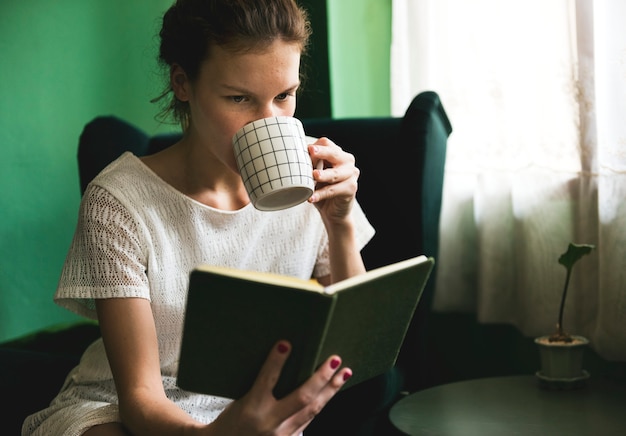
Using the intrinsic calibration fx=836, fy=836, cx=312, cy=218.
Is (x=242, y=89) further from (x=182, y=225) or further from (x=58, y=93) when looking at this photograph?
(x=58, y=93)

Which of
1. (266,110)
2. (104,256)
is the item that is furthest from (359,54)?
(104,256)

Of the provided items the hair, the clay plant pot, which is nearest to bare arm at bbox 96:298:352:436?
the hair

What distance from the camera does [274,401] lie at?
3.21ft

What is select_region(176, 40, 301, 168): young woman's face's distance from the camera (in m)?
1.21

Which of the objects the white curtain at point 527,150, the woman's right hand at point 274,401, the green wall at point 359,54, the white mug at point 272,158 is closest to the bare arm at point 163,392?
the woman's right hand at point 274,401

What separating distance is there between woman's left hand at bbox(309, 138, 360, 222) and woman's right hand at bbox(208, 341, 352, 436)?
0.32 meters

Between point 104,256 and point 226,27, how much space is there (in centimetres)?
39

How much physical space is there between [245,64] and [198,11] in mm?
152

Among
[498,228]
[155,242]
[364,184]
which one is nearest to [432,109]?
[364,184]

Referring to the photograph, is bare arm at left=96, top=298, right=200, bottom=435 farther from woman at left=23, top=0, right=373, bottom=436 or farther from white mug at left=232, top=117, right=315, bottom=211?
white mug at left=232, top=117, right=315, bottom=211

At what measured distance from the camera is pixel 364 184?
1827 mm

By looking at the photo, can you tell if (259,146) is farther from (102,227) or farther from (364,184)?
(364,184)

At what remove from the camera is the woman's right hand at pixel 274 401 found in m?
0.96

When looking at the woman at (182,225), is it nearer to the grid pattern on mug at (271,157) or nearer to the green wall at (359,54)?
the grid pattern on mug at (271,157)
